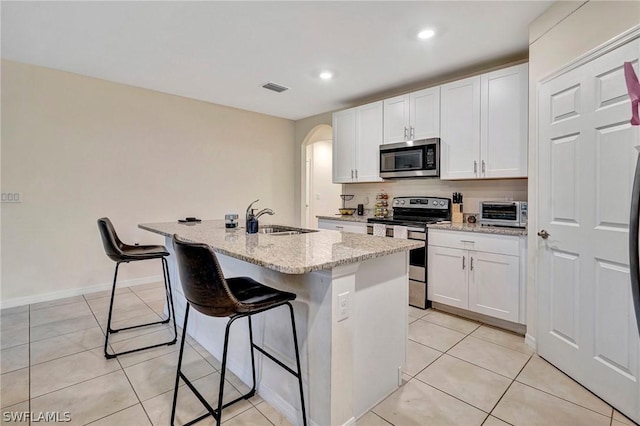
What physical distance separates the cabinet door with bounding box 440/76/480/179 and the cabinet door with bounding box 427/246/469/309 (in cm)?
84

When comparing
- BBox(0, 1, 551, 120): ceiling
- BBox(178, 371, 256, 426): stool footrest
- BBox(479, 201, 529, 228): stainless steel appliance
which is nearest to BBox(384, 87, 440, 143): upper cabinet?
BBox(0, 1, 551, 120): ceiling

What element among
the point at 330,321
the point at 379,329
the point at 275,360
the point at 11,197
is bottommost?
the point at 275,360

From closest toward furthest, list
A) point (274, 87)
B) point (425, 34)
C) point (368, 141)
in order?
1. point (425, 34)
2. point (274, 87)
3. point (368, 141)

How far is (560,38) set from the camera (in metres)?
2.21

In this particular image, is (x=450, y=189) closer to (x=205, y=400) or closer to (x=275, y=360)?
(x=275, y=360)

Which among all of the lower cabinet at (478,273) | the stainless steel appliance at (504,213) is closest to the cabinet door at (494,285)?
the lower cabinet at (478,273)

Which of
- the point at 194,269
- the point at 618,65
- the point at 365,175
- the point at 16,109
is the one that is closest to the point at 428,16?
the point at 618,65

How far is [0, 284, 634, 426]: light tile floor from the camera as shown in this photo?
5.70 ft

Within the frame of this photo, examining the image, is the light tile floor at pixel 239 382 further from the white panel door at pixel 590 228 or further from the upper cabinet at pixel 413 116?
the upper cabinet at pixel 413 116

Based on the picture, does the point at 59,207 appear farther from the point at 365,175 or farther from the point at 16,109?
the point at 365,175

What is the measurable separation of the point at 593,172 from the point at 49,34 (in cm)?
428

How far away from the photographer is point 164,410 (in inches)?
70.4

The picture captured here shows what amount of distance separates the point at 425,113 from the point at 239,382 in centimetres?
321

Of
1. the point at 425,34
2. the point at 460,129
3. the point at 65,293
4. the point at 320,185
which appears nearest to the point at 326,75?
the point at 425,34
